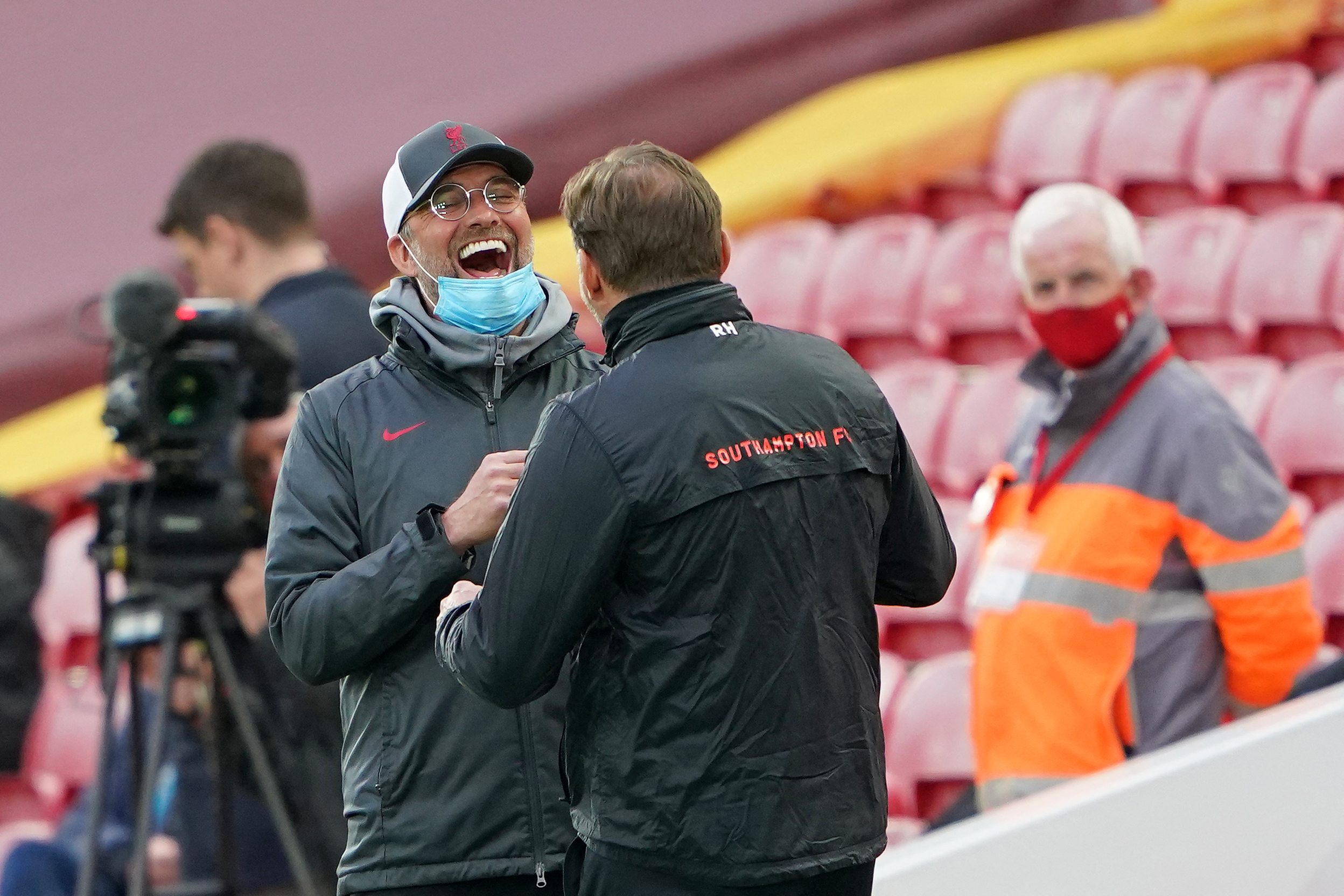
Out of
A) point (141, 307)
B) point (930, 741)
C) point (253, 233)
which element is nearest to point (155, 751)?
point (141, 307)

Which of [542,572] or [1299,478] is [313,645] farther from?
[1299,478]

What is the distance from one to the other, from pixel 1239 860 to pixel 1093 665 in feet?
1.18

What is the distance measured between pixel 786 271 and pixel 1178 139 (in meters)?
1.04

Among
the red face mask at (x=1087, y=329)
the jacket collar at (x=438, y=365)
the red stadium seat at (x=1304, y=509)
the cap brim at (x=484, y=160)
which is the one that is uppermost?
the cap brim at (x=484, y=160)

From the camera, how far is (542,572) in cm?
100

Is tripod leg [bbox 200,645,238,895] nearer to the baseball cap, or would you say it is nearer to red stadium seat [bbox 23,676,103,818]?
the baseball cap

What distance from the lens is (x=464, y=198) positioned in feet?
4.26

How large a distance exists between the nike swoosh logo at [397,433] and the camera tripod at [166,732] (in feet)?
2.95

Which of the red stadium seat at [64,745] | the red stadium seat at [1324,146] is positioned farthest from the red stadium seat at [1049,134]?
the red stadium seat at [64,745]

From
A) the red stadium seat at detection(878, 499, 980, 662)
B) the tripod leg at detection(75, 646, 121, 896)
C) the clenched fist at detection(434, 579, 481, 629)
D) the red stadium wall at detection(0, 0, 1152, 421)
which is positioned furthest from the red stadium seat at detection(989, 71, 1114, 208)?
the clenched fist at detection(434, 579, 481, 629)

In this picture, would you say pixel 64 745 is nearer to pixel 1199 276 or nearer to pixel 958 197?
pixel 958 197

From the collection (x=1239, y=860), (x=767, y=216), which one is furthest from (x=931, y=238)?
(x=1239, y=860)

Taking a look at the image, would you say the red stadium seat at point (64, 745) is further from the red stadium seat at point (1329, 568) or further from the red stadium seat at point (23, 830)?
the red stadium seat at point (1329, 568)

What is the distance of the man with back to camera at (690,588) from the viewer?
100 centimetres
